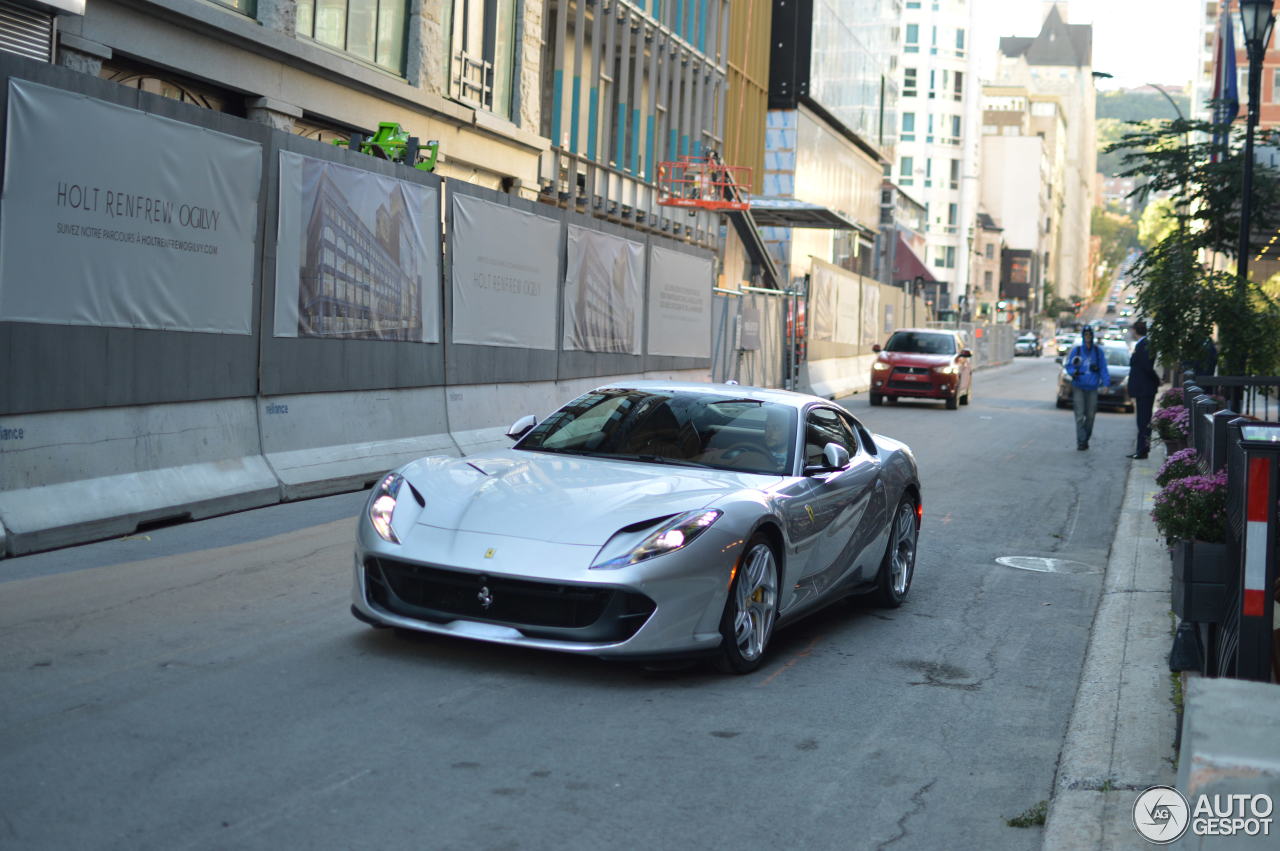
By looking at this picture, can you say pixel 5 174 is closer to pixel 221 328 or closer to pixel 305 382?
pixel 221 328

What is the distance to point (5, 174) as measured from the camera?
9.66m

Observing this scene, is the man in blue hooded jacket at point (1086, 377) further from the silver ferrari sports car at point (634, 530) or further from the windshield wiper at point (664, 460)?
the windshield wiper at point (664, 460)

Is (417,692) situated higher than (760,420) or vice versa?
(760,420)

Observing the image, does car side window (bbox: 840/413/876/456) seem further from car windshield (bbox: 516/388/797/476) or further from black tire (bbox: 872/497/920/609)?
car windshield (bbox: 516/388/797/476)

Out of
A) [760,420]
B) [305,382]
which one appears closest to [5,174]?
[305,382]

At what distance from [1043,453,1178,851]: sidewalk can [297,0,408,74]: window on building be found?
50.0 ft

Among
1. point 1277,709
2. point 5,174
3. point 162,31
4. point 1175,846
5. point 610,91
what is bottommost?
point 1175,846

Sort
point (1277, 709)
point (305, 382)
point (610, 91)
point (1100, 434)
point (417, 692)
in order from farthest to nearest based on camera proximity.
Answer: point (610, 91) < point (1100, 434) < point (305, 382) < point (417, 692) < point (1277, 709)

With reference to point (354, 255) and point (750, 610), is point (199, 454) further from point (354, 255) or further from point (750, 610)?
point (750, 610)

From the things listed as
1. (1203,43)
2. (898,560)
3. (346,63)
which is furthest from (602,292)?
(1203,43)

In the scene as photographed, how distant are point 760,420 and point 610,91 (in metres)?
29.3

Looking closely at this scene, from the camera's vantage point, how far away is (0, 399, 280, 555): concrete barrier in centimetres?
948

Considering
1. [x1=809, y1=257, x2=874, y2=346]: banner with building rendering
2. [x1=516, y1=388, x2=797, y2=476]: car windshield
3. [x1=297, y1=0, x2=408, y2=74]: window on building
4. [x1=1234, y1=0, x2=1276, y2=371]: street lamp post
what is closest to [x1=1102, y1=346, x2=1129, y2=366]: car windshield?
[x1=809, y1=257, x2=874, y2=346]: banner with building rendering

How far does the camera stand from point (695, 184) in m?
40.5
